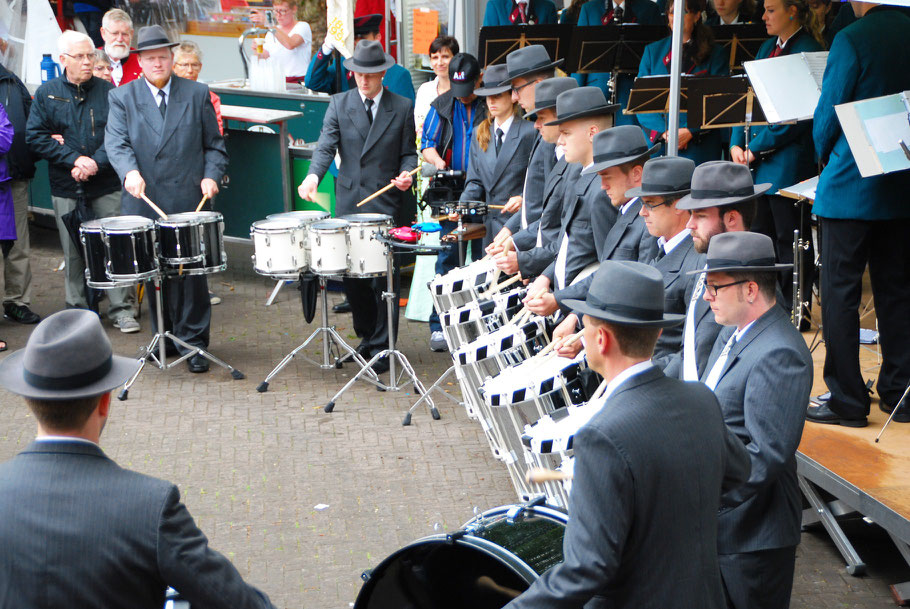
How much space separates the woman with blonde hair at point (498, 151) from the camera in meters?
8.20

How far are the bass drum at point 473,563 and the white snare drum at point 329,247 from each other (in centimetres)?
453

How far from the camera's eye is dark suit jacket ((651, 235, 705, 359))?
15.5ft

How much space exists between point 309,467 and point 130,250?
2.51 metres

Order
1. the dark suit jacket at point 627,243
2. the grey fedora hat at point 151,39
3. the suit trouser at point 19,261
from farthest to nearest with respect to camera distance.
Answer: the suit trouser at point 19,261 → the grey fedora hat at point 151,39 → the dark suit jacket at point 627,243

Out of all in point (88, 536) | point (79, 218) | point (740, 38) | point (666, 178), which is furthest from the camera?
point (79, 218)

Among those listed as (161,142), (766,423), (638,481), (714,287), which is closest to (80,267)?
(161,142)

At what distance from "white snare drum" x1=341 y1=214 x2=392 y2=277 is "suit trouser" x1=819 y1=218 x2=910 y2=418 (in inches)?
132

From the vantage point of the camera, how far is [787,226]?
809 cm

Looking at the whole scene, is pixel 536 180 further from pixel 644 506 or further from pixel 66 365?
pixel 66 365

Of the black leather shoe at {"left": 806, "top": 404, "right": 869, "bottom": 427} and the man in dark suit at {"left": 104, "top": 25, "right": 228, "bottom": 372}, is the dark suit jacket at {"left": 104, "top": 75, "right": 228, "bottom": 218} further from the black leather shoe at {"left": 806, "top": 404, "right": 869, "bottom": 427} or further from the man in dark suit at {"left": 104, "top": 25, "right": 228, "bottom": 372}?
the black leather shoe at {"left": 806, "top": 404, "right": 869, "bottom": 427}

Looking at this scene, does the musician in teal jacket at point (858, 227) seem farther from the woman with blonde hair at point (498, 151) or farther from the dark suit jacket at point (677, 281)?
the woman with blonde hair at point (498, 151)

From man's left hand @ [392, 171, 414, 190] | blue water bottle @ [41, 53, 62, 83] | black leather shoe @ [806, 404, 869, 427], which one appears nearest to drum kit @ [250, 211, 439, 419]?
man's left hand @ [392, 171, 414, 190]

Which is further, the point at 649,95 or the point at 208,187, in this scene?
the point at 208,187

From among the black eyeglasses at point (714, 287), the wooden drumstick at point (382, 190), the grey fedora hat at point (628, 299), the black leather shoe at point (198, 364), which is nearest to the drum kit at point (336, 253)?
the wooden drumstick at point (382, 190)
